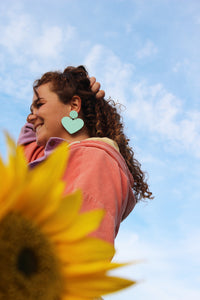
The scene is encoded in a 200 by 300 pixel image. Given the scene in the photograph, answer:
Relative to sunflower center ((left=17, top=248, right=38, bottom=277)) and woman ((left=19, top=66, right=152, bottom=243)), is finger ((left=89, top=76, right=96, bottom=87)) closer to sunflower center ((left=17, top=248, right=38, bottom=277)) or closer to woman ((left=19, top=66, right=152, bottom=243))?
woman ((left=19, top=66, right=152, bottom=243))

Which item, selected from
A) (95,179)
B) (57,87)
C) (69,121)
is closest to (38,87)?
(57,87)

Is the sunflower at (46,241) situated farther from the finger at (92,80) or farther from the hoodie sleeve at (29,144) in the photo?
the hoodie sleeve at (29,144)

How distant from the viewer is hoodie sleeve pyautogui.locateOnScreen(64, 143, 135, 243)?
1.31 m

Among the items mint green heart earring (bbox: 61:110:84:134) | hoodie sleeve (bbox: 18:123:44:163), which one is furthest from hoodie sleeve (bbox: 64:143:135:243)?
hoodie sleeve (bbox: 18:123:44:163)

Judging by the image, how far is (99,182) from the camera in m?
1.38

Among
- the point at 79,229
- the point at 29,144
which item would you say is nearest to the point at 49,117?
the point at 29,144

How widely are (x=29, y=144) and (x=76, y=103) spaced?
71 cm

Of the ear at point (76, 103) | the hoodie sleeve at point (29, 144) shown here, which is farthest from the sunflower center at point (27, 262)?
the hoodie sleeve at point (29, 144)

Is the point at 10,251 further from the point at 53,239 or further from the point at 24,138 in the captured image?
the point at 24,138

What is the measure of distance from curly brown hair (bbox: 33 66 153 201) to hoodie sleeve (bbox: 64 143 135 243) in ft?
1.66

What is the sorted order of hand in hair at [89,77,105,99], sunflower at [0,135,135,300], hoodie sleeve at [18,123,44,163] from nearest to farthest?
sunflower at [0,135,135,300], hand in hair at [89,77,105,99], hoodie sleeve at [18,123,44,163]

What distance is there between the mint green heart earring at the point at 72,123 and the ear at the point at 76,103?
0.06 meters

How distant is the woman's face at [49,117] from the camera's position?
187cm

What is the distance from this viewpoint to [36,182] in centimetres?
48
